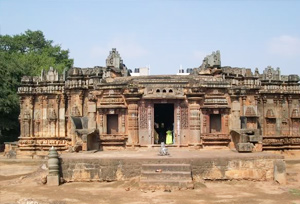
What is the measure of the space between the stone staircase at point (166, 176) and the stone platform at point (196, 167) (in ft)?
1.13

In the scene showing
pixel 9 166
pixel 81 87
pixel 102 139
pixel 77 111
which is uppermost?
pixel 81 87

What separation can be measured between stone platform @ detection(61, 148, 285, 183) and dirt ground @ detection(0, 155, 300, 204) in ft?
0.85

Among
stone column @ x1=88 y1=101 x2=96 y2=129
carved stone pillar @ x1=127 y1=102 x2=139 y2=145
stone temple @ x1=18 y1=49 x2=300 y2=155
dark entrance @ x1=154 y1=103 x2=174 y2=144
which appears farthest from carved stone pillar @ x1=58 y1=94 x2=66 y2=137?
carved stone pillar @ x1=127 y1=102 x2=139 y2=145

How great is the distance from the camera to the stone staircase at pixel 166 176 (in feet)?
36.9

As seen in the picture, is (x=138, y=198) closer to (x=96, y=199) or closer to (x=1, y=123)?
(x=96, y=199)

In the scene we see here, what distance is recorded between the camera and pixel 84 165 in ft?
41.1

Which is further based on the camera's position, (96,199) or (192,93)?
(192,93)

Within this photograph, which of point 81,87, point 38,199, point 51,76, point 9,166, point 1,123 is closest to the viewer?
point 38,199

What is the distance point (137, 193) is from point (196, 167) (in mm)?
2435

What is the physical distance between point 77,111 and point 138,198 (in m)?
13.7

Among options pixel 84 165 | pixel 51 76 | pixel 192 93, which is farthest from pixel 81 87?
pixel 84 165

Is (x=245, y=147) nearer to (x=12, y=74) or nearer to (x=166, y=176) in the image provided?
(x=166, y=176)

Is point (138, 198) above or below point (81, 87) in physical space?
below

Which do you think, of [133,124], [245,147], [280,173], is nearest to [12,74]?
[133,124]
